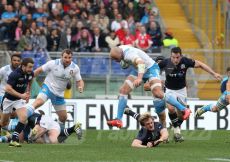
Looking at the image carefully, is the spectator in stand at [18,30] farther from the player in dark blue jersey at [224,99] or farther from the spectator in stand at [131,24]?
the player in dark blue jersey at [224,99]

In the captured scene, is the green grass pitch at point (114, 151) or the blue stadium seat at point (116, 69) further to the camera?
the blue stadium seat at point (116, 69)

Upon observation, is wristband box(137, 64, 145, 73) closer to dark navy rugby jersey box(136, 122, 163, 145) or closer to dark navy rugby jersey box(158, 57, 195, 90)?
dark navy rugby jersey box(136, 122, 163, 145)

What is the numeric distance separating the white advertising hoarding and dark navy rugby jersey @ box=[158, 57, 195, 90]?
534 cm

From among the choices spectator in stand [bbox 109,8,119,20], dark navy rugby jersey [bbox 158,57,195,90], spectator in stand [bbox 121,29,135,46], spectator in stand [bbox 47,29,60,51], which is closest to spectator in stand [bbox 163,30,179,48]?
spectator in stand [bbox 121,29,135,46]

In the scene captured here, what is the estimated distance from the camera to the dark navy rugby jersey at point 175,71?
2109 cm

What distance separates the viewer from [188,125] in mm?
26984

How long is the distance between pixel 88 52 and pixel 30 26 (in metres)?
2.39

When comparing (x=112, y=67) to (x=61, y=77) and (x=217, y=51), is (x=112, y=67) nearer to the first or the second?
(x=217, y=51)

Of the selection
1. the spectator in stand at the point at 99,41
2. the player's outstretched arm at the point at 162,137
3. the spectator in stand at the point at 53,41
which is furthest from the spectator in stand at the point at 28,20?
the player's outstretched arm at the point at 162,137

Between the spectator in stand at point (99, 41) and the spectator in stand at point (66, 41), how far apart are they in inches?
28.8

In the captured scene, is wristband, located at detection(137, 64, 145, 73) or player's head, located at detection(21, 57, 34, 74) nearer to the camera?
wristband, located at detection(137, 64, 145, 73)

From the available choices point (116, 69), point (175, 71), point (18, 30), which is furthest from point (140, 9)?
point (175, 71)

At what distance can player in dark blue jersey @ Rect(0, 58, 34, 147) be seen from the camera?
1922cm

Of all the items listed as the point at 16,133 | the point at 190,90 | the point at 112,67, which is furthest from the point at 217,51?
the point at 16,133
